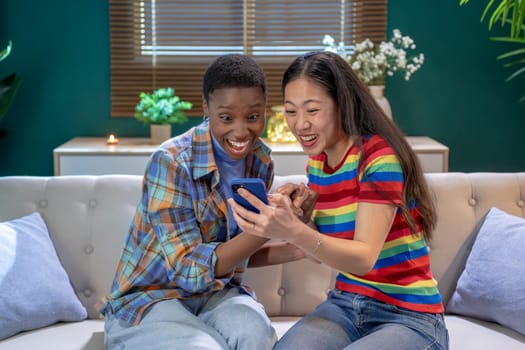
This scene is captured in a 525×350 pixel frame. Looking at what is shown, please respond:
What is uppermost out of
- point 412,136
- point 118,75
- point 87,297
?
point 118,75

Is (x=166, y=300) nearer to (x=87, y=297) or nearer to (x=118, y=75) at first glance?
(x=87, y=297)

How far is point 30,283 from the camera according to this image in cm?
211

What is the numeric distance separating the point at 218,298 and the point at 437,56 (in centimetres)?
299

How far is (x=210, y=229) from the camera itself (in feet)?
6.45

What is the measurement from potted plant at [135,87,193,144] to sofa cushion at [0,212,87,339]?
1.97 meters

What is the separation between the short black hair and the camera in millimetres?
1877

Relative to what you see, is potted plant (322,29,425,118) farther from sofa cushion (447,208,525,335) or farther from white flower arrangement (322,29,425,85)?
sofa cushion (447,208,525,335)

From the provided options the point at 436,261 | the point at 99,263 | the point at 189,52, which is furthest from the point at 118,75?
the point at 436,261

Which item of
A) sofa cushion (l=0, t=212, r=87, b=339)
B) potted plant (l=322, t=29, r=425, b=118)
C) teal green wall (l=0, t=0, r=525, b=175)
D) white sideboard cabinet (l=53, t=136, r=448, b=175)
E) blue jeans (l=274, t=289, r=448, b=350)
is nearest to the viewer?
blue jeans (l=274, t=289, r=448, b=350)

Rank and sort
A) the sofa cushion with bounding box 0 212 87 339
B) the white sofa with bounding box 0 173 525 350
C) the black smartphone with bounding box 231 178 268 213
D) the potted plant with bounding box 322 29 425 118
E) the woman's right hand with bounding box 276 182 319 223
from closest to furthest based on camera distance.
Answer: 1. the black smartphone with bounding box 231 178 268 213
2. the woman's right hand with bounding box 276 182 319 223
3. the sofa cushion with bounding box 0 212 87 339
4. the white sofa with bounding box 0 173 525 350
5. the potted plant with bounding box 322 29 425 118

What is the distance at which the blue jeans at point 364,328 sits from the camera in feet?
5.67

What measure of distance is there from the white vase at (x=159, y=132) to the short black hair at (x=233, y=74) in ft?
7.55

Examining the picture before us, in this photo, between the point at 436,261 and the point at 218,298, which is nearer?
the point at 218,298

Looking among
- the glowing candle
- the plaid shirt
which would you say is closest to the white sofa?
the plaid shirt
